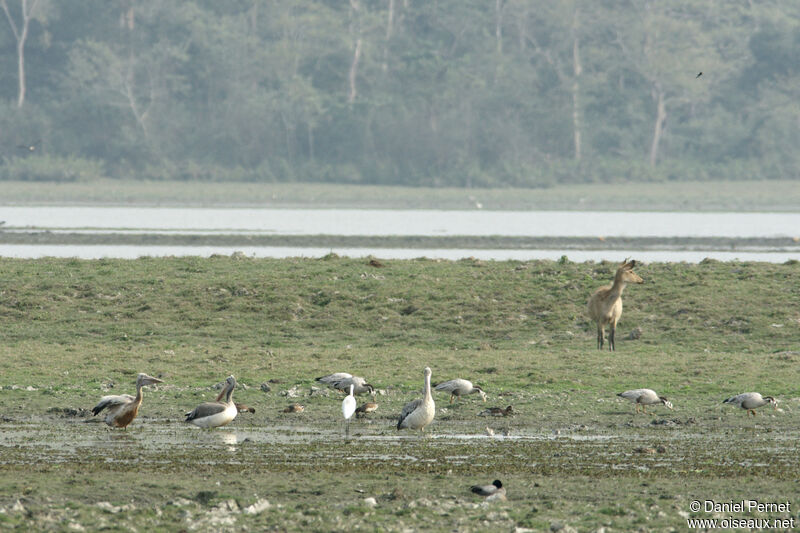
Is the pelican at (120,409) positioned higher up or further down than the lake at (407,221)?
higher up

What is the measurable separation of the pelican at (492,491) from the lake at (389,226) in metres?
25.5

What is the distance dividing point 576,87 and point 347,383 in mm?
74914

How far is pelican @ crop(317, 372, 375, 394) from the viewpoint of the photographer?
1546cm

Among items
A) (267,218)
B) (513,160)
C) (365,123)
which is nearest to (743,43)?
(513,160)

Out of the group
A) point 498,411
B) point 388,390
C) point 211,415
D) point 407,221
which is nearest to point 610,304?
point 388,390

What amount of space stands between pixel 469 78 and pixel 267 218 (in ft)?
104

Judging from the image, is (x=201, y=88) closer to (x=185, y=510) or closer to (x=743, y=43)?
(x=743, y=43)

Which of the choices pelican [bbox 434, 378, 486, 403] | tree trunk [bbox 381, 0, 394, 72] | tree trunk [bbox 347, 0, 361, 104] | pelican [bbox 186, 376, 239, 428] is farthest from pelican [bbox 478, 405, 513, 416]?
tree trunk [bbox 381, 0, 394, 72]

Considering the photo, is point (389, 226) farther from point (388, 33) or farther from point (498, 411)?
point (388, 33)

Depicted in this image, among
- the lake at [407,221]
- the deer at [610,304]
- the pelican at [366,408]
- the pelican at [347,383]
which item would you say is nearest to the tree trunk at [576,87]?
the lake at [407,221]

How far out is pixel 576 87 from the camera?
8794 centimetres

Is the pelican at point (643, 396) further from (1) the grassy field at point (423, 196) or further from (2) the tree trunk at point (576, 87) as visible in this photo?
(2) the tree trunk at point (576, 87)

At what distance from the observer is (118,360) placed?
18.5m

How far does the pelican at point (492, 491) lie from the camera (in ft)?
33.8
